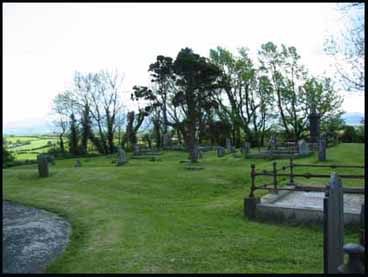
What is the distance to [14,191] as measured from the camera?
13008 millimetres

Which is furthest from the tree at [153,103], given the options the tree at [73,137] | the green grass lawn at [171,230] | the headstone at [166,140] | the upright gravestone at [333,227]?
the upright gravestone at [333,227]

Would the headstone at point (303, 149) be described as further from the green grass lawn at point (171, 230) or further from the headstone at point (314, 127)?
the green grass lawn at point (171, 230)

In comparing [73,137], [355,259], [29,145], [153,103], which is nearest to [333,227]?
[355,259]

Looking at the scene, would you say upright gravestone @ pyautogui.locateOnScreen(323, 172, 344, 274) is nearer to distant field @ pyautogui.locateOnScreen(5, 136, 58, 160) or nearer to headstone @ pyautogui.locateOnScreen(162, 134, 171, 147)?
distant field @ pyautogui.locateOnScreen(5, 136, 58, 160)

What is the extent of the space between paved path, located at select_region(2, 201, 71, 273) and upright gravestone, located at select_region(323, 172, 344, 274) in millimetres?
3802

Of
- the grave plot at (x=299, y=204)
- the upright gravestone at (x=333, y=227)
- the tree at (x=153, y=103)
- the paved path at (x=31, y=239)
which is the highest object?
the tree at (x=153, y=103)

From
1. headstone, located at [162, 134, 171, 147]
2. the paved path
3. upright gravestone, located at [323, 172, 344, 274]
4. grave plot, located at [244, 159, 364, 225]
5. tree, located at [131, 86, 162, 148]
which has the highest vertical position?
tree, located at [131, 86, 162, 148]

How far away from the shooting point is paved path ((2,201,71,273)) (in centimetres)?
541

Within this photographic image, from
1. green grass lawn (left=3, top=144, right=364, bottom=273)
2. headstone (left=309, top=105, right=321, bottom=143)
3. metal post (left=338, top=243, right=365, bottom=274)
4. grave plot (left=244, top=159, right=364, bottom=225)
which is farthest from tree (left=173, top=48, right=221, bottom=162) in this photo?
metal post (left=338, top=243, right=365, bottom=274)

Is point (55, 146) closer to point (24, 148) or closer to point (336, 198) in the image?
point (24, 148)

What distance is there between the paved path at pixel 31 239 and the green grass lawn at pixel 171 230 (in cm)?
24

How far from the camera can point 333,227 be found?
413cm

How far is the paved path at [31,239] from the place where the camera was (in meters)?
5.41

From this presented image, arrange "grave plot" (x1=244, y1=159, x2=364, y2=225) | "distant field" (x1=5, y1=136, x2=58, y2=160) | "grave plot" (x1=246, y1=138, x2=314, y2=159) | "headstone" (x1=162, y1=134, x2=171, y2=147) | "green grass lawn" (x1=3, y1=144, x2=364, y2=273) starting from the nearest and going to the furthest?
"green grass lawn" (x1=3, y1=144, x2=364, y2=273) → "grave plot" (x1=244, y1=159, x2=364, y2=225) → "grave plot" (x1=246, y1=138, x2=314, y2=159) → "distant field" (x1=5, y1=136, x2=58, y2=160) → "headstone" (x1=162, y1=134, x2=171, y2=147)
